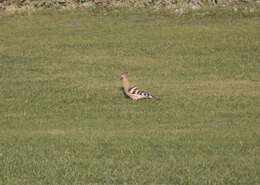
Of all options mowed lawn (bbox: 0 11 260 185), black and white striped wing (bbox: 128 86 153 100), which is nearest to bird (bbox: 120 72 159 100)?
black and white striped wing (bbox: 128 86 153 100)

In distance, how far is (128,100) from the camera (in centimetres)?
2255

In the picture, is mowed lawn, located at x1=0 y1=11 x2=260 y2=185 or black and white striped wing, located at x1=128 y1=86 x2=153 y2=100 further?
black and white striped wing, located at x1=128 y1=86 x2=153 y2=100

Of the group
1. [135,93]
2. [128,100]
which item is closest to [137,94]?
[135,93]

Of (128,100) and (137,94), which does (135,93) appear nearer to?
(137,94)

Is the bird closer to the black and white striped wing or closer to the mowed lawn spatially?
the black and white striped wing

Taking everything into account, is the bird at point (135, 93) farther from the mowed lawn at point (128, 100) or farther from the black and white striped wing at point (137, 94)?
the mowed lawn at point (128, 100)

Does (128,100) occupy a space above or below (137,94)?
below

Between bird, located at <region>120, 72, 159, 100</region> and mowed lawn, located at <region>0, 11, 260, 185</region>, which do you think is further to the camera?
bird, located at <region>120, 72, 159, 100</region>

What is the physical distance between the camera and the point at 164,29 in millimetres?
35000

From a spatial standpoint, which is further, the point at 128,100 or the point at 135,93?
the point at 128,100

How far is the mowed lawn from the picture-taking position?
14.8 metres

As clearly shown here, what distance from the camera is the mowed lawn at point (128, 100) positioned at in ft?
48.6

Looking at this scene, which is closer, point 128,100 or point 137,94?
point 137,94

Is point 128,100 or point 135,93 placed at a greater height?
point 135,93
